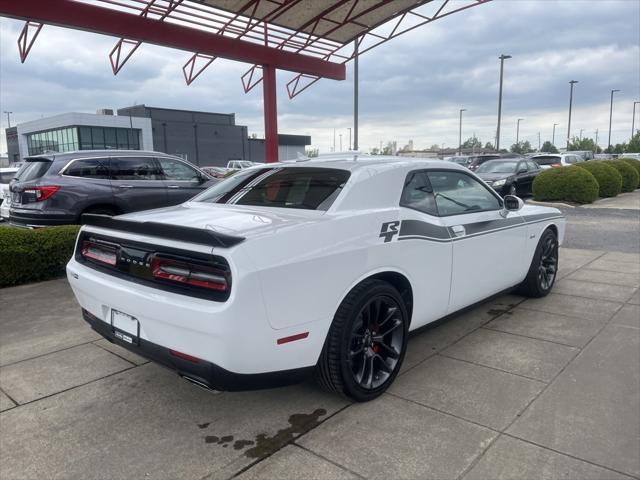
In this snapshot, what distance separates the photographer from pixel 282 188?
Answer: 3729 millimetres

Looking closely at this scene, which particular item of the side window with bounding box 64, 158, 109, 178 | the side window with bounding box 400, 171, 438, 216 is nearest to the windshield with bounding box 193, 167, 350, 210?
the side window with bounding box 400, 171, 438, 216

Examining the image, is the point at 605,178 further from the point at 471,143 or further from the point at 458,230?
the point at 471,143

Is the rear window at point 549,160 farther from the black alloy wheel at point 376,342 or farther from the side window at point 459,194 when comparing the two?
the black alloy wheel at point 376,342

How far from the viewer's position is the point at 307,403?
3170 millimetres

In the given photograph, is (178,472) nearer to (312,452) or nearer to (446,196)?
(312,452)

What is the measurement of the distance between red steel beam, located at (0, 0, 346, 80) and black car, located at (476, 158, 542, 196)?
242 inches

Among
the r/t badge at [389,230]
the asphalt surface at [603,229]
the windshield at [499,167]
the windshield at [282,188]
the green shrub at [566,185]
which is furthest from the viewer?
the windshield at [499,167]

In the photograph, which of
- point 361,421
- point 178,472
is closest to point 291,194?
point 361,421

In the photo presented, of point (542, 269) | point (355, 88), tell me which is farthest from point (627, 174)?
point (542, 269)

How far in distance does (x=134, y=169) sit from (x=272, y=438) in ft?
23.4

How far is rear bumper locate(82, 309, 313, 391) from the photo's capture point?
8.11 feet

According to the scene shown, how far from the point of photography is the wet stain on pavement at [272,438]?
265 centimetres

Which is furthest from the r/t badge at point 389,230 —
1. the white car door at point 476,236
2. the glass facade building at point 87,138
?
the glass facade building at point 87,138

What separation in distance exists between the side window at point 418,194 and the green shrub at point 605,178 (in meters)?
15.8
